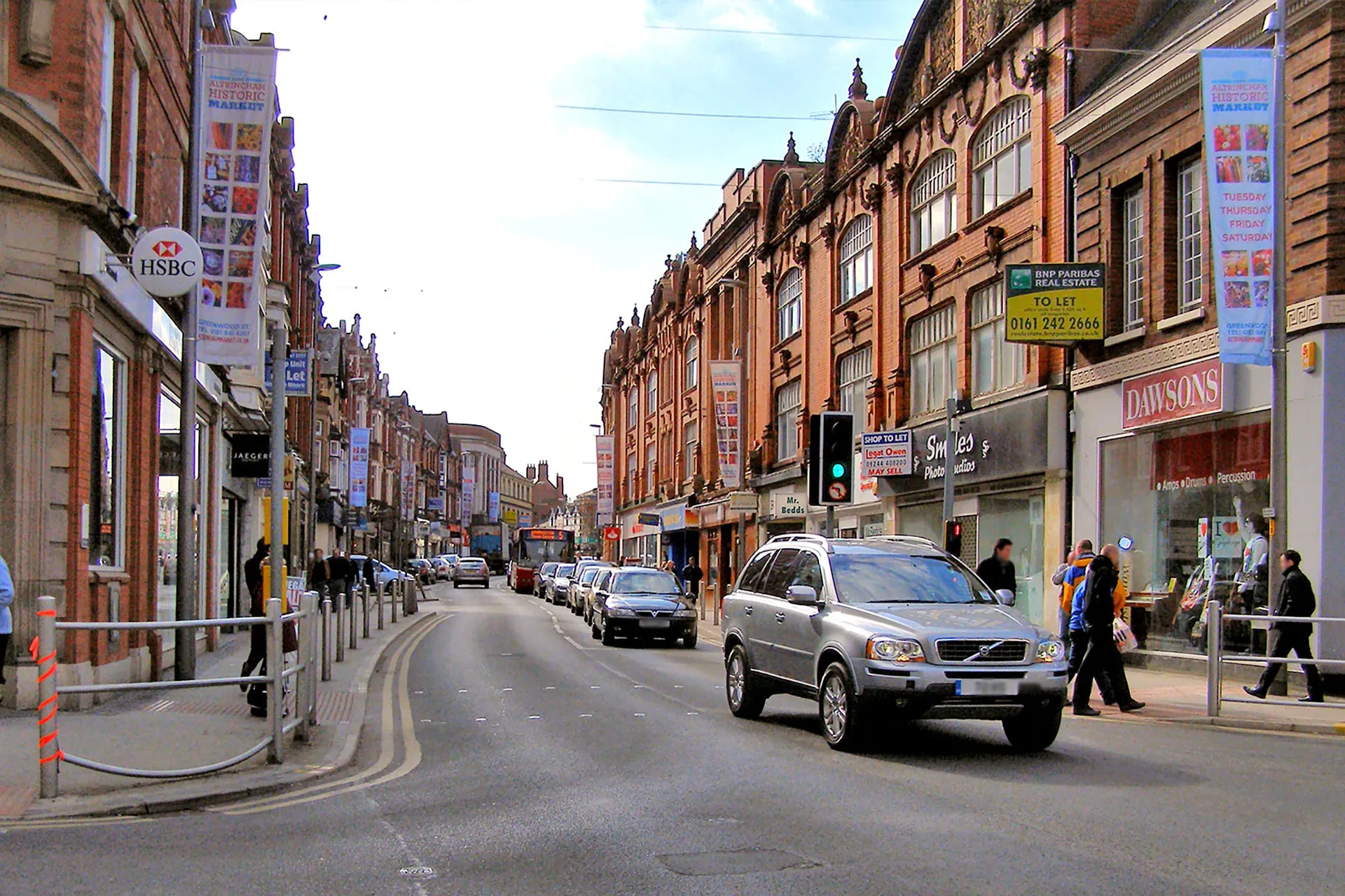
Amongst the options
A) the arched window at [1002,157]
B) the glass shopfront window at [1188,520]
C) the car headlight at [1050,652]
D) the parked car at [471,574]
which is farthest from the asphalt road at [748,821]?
the parked car at [471,574]

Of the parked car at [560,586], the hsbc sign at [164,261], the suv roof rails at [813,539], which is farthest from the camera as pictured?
the parked car at [560,586]

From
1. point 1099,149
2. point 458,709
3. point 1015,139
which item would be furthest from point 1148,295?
point 458,709

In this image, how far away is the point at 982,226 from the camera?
987 inches

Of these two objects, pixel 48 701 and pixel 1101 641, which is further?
pixel 1101 641

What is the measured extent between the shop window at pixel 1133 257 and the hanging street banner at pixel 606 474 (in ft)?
161

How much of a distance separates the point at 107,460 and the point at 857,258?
22124mm

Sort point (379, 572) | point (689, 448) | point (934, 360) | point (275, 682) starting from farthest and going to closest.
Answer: point (689, 448) < point (379, 572) < point (934, 360) < point (275, 682)

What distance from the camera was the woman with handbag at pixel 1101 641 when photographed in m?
13.2

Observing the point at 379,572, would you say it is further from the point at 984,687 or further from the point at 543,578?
the point at 984,687

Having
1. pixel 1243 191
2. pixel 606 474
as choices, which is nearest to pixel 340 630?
pixel 1243 191

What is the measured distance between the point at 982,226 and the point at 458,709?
1588 centimetres

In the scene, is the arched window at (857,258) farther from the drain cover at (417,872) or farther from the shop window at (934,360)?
the drain cover at (417,872)

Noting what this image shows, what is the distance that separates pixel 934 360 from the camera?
27.8 meters

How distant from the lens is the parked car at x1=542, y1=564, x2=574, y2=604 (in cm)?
4556
